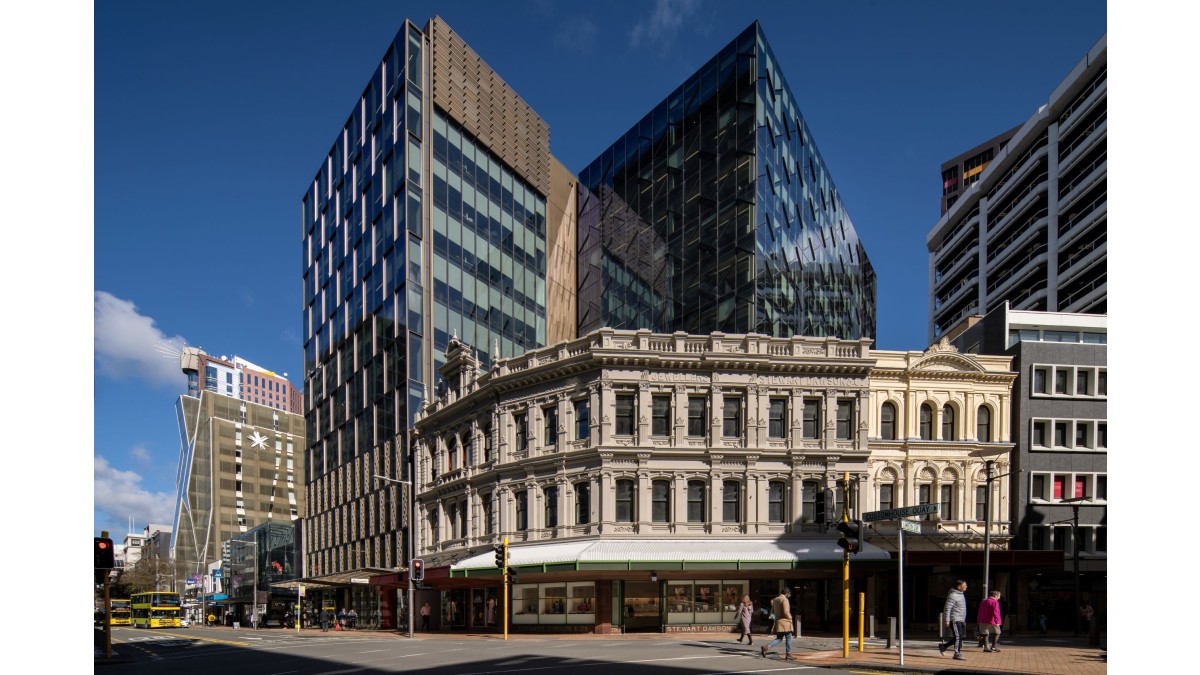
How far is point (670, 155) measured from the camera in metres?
61.2

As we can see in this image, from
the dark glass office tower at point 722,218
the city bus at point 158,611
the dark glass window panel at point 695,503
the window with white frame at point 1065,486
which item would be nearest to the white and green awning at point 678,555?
the dark glass window panel at point 695,503

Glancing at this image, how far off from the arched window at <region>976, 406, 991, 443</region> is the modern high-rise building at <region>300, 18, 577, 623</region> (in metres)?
32.3

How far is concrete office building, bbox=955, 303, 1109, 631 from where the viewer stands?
40.5 m

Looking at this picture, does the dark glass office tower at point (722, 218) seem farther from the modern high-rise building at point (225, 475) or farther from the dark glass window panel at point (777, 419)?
the modern high-rise building at point (225, 475)

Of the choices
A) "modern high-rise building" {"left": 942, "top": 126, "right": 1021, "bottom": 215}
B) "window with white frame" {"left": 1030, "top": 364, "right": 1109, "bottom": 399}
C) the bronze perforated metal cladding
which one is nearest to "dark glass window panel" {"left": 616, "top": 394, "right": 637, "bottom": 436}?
"window with white frame" {"left": 1030, "top": 364, "right": 1109, "bottom": 399}

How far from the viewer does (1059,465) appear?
1634 inches

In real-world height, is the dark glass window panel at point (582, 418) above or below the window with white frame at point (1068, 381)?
below

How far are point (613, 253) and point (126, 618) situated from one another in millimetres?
56256

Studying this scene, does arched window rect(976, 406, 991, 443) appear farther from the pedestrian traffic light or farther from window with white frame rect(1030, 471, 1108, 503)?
the pedestrian traffic light

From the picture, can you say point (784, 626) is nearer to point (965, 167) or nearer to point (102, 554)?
point (102, 554)

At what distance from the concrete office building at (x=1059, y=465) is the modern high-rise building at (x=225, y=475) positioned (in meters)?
127

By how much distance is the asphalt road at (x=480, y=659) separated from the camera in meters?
20.2
